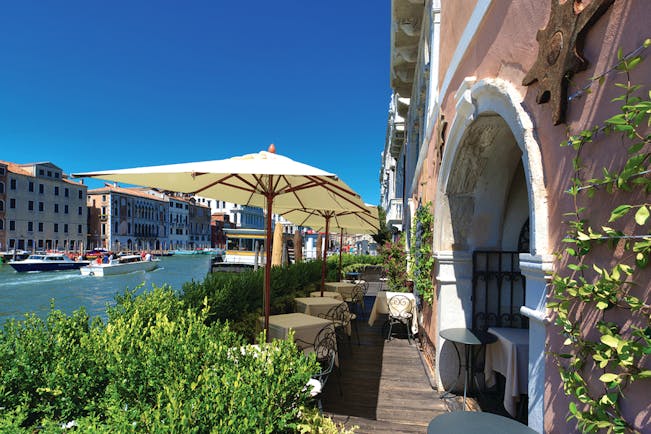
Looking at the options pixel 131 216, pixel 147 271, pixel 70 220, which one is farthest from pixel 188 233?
pixel 147 271

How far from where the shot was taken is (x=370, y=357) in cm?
613

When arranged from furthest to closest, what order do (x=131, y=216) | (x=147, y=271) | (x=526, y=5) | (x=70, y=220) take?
(x=131, y=216) → (x=70, y=220) → (x=147, y=271) → (x=526, y=5)

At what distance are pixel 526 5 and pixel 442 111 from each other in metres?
2.74

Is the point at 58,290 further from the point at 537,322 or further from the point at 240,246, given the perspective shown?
the point at 537,322

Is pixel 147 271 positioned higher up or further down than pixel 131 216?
further down

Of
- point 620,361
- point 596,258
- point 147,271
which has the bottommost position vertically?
point 147,271

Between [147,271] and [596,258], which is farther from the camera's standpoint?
[147,271]

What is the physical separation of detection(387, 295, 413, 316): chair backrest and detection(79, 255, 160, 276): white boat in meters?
32.6

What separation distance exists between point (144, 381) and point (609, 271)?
295 cm

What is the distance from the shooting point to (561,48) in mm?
1984

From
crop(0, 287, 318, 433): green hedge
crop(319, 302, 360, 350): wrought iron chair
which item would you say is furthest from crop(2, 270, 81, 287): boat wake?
crop(0, 287, 318, 433): green hedge

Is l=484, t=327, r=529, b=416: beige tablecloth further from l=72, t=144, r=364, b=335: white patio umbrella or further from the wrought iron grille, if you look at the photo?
l=72, t=144, r=364, b=335: white patio umbrella

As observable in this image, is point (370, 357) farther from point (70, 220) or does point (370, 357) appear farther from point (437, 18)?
point (70, 220)

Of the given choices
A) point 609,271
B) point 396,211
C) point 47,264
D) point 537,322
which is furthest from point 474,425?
point 47,264
